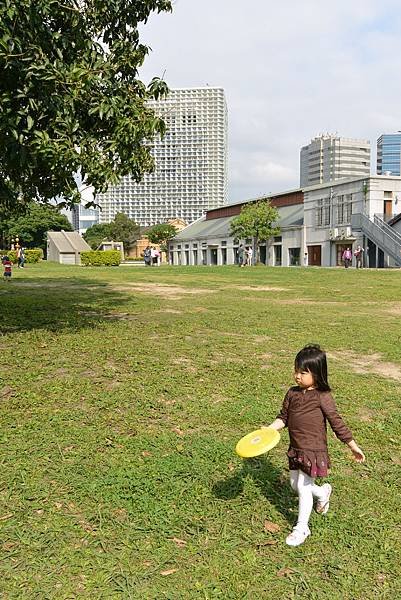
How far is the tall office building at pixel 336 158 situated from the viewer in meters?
113

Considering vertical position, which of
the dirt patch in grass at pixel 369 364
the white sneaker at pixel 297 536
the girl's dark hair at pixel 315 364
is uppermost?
the girl's dark hair at pixel 315 364

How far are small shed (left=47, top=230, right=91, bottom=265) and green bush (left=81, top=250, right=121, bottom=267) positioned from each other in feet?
15.0

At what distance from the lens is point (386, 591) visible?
9.47 ft

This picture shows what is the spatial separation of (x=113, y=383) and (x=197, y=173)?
5032 inches

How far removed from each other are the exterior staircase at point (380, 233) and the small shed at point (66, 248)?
77.5ft

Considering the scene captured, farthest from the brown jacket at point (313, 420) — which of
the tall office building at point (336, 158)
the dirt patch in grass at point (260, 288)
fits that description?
the tall office building at point (336, 158)

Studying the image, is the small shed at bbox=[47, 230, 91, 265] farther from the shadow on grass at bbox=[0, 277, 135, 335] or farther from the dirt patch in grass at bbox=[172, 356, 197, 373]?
the dirt patch in grass at bbox=[172, 356, 197, 373]

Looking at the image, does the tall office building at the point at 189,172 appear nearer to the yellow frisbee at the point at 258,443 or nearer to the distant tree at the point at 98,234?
the distant tree at the point at 98,234

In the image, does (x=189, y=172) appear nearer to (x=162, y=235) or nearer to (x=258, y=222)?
(x=162, y=235)

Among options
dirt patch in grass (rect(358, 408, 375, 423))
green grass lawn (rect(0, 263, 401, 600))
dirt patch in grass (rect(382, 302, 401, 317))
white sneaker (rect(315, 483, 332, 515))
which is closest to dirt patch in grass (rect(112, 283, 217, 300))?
dirt patch in grass (rect(382, 302, 401, 317))

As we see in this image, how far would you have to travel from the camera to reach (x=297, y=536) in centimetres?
331

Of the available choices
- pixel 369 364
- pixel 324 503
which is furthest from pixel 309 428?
pixel 369 364

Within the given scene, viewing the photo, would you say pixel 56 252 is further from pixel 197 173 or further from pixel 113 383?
pixel 197 173

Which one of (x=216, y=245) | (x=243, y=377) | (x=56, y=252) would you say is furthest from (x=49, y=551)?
(x=216, y=245)
